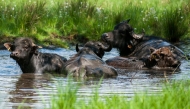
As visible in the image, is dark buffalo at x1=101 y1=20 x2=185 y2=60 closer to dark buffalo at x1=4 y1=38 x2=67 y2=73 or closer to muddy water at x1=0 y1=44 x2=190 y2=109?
muddy water at x1=0 y1=44 x2=190 y2=109

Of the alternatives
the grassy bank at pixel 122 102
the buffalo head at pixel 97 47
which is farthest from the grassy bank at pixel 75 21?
the grassy bank at pixel 122 102

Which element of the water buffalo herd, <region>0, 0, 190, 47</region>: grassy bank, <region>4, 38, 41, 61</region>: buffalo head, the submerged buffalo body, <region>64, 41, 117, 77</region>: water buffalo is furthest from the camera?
<region>0, 0, 190, 47</region>: grassy bank

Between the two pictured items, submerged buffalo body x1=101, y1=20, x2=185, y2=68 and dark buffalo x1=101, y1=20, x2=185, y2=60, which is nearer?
submerged buffalo body x1=101, y1=20, x2=185, y2=68

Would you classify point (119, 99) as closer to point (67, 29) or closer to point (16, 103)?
point (16, 103)

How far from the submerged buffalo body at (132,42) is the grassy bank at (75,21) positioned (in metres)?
1.82

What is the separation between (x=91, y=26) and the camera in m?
18.5

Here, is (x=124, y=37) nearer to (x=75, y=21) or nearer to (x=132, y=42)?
(x=132, y=42)

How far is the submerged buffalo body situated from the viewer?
15.0 m

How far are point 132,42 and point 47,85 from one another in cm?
641

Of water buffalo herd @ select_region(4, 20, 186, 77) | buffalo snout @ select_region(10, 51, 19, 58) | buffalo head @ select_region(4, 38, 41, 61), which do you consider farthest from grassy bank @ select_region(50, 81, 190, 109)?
buffalo head @ select_region(4, 38, 41, 61)

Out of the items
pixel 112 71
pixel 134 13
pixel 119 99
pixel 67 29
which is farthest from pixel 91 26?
pixel 119 99

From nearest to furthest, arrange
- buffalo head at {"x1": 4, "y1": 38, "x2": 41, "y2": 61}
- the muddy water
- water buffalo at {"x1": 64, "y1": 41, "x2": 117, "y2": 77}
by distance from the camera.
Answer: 1. the muddy water
2. water buffalo at {"x1": 64, "y1": 41, "x2": 117, "y2": 77}
3. buffalo head at {"x1": 4, "y1": 38, "x2": 41, "y2": 61}

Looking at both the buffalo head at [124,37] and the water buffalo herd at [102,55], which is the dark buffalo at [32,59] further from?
the buffalo head at [124,37]

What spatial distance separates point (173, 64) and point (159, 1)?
1139 centimetres
